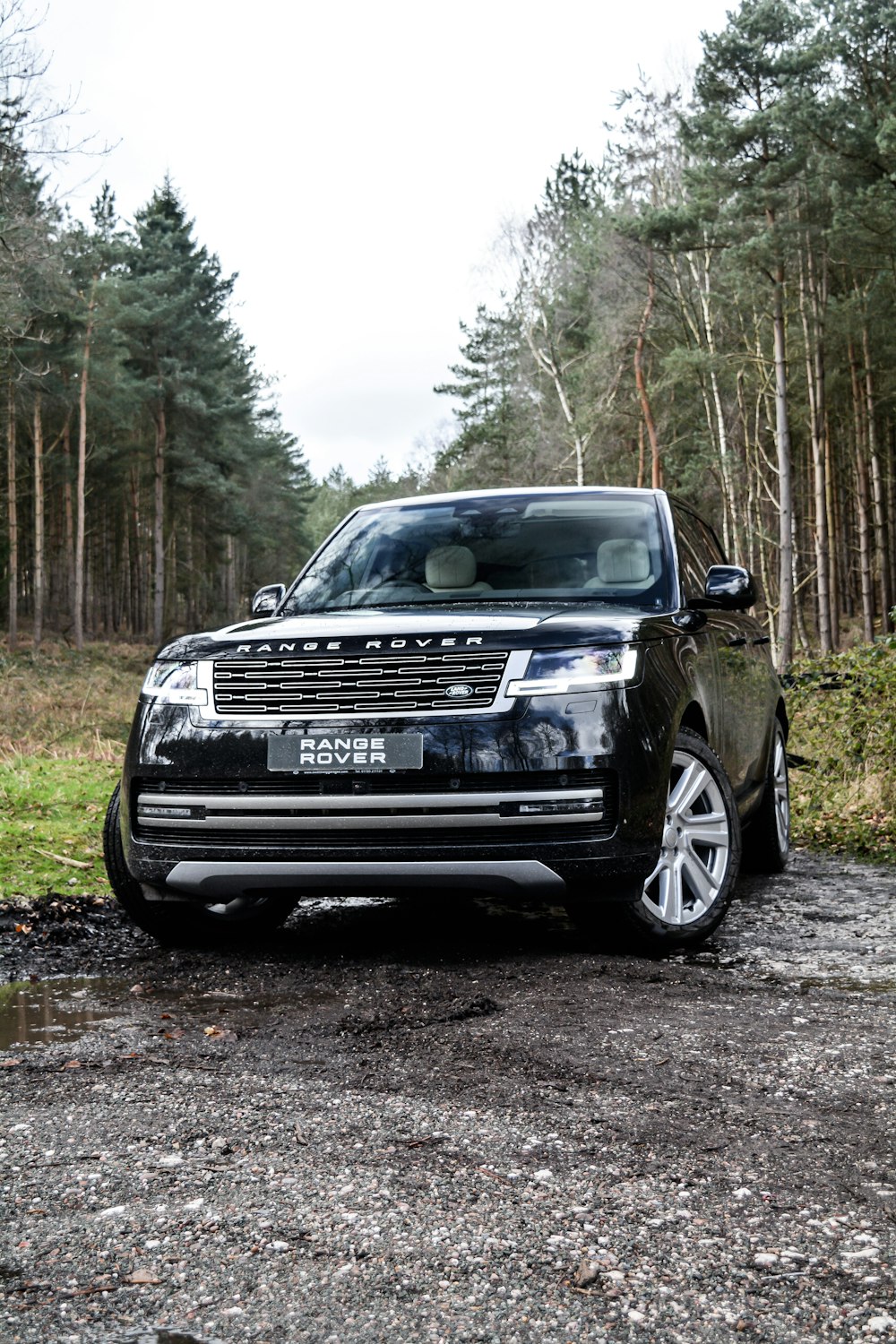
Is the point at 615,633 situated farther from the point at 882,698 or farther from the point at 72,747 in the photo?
the point at 72,747

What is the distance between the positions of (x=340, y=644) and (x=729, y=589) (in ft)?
6.90

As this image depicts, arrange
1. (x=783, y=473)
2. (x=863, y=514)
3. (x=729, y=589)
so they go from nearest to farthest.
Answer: (x=729, y=589)
(x=783, y=473)
(x=863, y=514)

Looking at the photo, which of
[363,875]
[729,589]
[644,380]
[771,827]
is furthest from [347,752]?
[644,380]

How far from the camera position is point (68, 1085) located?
3.41m

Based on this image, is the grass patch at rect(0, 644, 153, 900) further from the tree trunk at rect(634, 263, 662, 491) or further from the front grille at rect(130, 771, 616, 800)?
the tree trunk at rect(634, 263, 662, 491)

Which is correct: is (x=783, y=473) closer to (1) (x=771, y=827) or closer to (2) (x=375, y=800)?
(1) (x=771, y=827)

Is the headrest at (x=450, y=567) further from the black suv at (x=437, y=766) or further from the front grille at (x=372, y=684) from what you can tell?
the front grille at (x=372, y=684)

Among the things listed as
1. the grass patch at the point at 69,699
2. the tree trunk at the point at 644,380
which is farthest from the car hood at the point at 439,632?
the tree trunk at the point at 644,380

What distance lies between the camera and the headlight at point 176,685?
4.80m

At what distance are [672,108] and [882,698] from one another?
107 feet

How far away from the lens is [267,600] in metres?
6.39

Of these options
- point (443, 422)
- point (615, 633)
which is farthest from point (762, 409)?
point (615, 633)

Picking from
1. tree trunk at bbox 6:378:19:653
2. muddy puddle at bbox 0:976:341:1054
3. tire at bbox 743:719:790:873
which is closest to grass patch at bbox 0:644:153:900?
muddy puddle at bbox 0:976:341:1054

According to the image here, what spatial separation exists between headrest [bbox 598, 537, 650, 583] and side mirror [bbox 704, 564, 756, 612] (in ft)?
1.20
